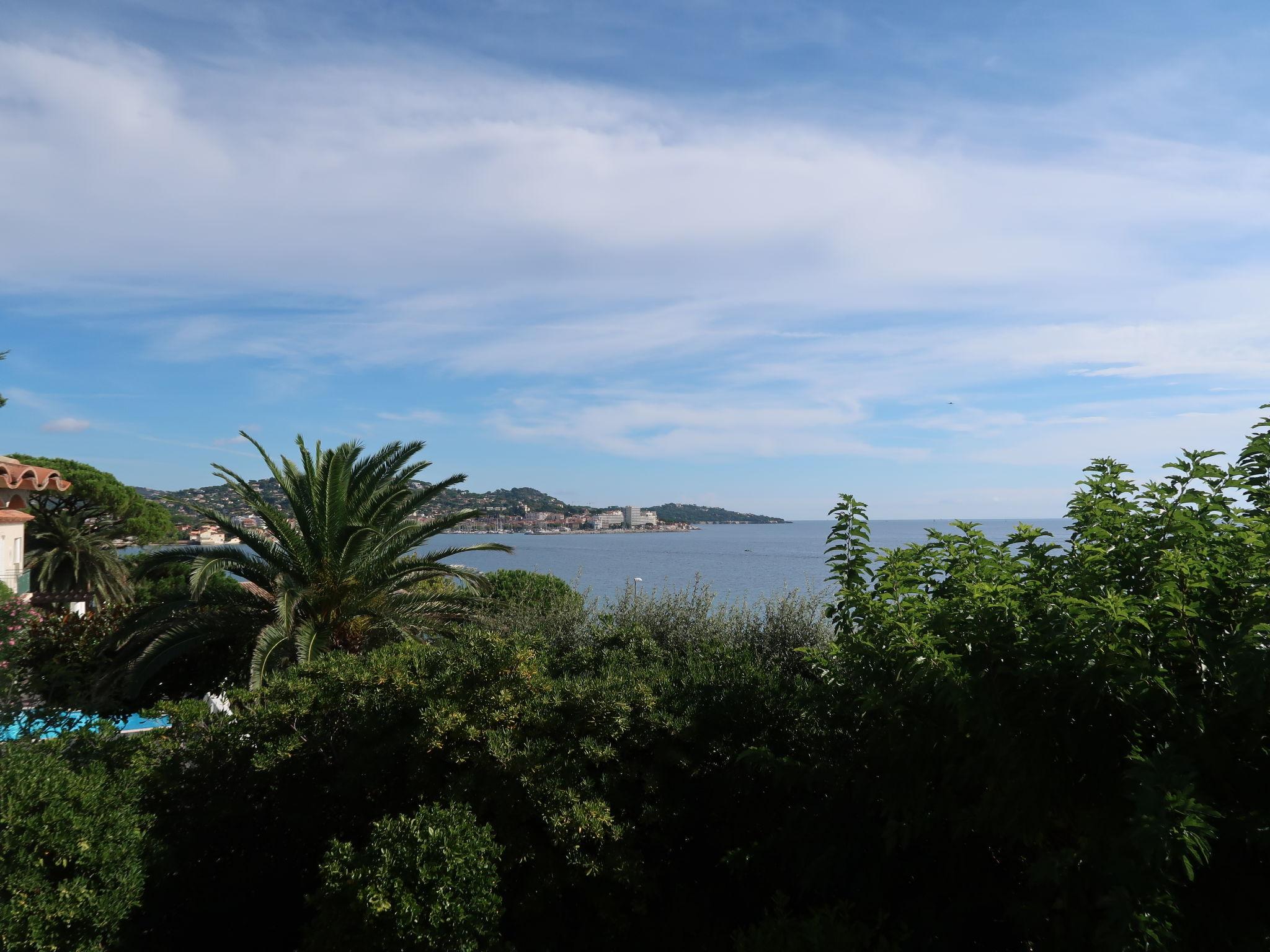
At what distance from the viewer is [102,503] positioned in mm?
29562

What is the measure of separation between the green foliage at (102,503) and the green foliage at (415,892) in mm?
28308

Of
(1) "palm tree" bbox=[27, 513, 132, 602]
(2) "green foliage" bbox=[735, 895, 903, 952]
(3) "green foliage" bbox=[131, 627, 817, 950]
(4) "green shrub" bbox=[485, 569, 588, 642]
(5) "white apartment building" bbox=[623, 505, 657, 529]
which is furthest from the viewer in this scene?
(5) "white apartment building" bbox=[623, 505, 657, 529]

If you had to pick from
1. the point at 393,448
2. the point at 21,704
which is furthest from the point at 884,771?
the point at 393,448

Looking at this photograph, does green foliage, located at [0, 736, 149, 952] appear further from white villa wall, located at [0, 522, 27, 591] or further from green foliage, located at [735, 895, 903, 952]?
white villa wall, located at [0, 522, 27, 591]

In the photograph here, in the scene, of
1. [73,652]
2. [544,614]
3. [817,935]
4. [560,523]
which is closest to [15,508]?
[73,652]

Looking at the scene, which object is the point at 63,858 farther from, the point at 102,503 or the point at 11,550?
the point at 102,503

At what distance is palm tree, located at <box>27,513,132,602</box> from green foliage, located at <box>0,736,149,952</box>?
22.9 m

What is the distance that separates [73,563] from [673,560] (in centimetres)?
3971

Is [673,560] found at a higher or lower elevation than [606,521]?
lower

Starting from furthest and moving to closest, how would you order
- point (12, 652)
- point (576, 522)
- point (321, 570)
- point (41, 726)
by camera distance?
point (576, 522) → point (321, 570) → point (12, 652) → point (41, 726)

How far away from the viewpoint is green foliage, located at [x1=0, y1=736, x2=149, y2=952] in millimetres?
3533

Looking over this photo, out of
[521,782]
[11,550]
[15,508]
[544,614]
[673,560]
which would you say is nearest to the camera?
[521,782]

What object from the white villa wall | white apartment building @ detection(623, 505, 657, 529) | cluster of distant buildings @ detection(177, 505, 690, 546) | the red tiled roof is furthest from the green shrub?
white apartment building @ detection(623, 505, 657, 529)

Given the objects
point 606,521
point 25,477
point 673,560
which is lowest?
point 673,560
